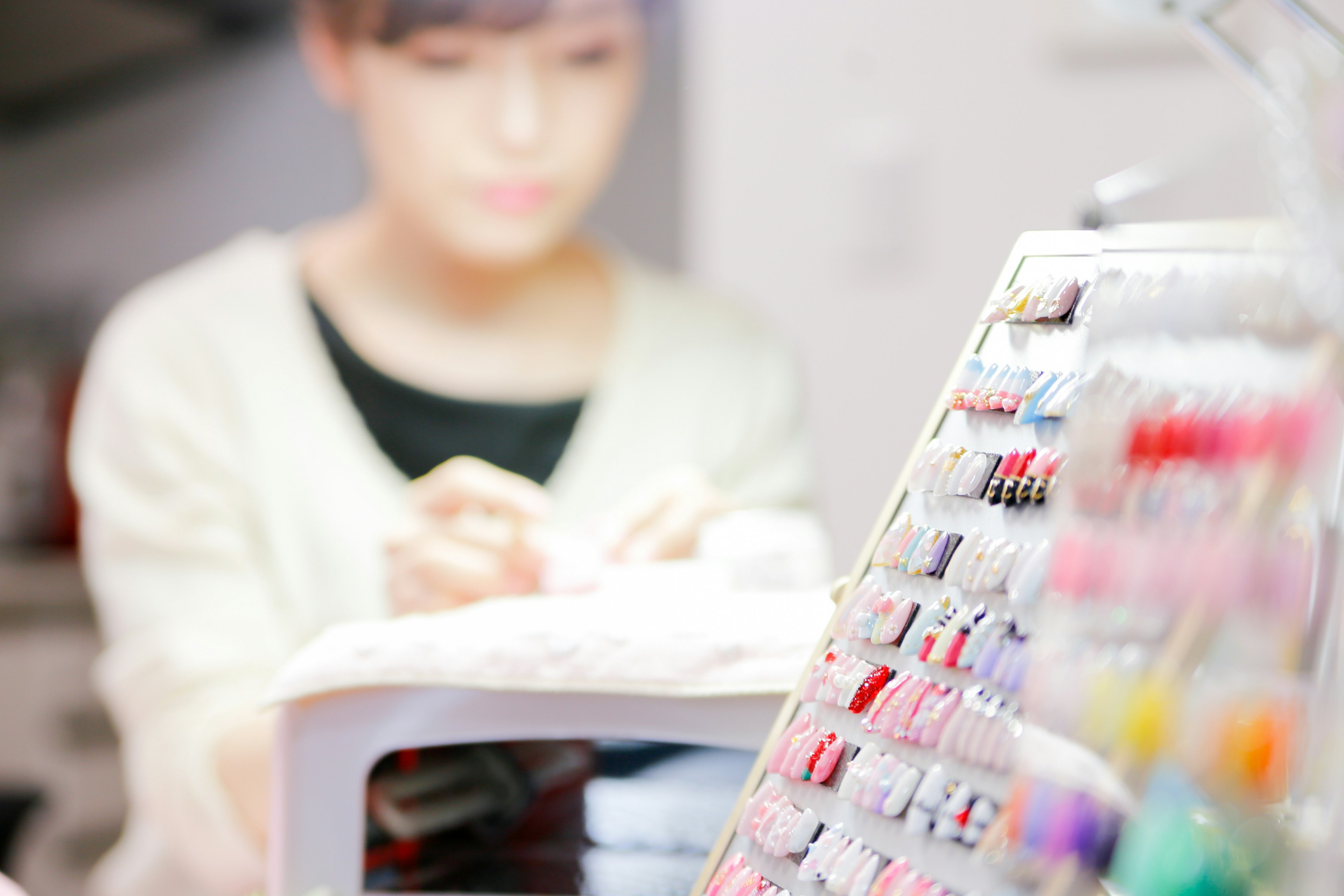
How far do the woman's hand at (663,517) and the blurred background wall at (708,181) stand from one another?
0.46 feet

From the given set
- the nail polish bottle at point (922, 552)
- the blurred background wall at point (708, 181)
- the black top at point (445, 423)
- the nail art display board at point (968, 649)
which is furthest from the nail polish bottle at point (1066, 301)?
the black top at point (445, 423)

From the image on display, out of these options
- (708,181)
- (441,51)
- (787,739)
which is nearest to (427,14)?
(441,51)

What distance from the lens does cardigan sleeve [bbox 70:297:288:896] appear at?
121 cm

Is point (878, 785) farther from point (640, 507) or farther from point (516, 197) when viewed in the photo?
point (516, 197)

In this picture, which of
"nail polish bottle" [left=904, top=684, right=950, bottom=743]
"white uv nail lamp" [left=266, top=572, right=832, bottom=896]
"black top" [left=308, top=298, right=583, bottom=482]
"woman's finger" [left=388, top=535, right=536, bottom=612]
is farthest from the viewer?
"black top" [left=308, top=298, right=583, bottom=482]

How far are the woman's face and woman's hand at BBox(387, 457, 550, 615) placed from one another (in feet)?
0.86

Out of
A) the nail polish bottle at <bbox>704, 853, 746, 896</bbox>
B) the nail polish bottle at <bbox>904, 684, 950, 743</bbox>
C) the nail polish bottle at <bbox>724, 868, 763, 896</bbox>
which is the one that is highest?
the nail polish bottle at <bbox>904, 684, 950, 743</bbox>

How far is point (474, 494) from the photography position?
122 cm

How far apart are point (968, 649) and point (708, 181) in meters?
0.90

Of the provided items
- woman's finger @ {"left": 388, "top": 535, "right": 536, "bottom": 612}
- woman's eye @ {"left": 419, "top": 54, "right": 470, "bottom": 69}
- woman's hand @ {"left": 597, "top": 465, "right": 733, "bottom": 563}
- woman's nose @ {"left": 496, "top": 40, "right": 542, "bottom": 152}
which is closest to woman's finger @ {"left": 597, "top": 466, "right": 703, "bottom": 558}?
woman's hand @ {"left": 597, "top": 465, "right": 733, "bottom": 563}

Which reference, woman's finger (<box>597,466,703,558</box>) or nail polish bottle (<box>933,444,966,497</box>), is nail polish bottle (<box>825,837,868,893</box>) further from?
woman's finger (<box>597,466,703,558</box>)

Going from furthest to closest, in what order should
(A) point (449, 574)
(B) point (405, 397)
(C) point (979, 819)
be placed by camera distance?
(B) point (405, 397) < (A) point (449, 574) < (C) point (979, 819)

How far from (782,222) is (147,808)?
103 cm

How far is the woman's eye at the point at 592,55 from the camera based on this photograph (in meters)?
1.25
